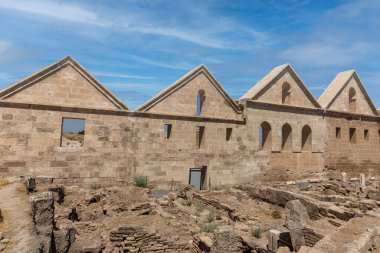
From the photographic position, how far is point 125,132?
51.8 feet

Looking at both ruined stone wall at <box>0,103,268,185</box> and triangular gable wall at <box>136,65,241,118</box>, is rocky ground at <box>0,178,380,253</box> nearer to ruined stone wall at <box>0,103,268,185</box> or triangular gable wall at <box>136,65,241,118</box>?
ruined stone wall at <box>0,103,268,185</box>

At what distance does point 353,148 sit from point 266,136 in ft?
28.2

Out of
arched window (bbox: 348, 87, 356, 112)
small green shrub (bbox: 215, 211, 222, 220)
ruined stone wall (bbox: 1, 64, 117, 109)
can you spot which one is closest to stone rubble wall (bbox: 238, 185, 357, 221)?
small green shrub (bbox: 215, 211, 222, 220)

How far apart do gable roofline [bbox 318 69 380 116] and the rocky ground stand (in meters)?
7.98

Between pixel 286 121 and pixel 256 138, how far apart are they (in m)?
2.76

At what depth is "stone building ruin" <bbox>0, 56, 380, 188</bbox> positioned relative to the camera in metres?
14.2

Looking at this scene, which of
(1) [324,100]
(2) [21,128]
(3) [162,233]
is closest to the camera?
(3) [162,233]

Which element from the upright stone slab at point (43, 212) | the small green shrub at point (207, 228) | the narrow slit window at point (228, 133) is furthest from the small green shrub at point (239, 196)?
the upright stone slab at point (43, 212)

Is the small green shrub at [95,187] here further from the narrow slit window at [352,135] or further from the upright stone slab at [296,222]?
the narrow slit window at [352,135]

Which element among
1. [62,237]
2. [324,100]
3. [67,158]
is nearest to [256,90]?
[324,100]

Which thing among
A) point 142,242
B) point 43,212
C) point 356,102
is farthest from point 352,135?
point 43,212

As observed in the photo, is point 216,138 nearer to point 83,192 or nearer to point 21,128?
point 83,192

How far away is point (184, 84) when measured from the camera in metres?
17.5

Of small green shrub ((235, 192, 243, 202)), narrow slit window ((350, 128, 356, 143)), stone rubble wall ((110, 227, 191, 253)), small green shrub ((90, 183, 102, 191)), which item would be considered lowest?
stone rubble wall ((110, 227, 191, 253))
